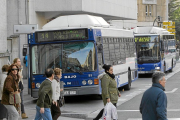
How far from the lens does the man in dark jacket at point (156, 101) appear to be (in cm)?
656

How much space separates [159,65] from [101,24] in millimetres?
11598

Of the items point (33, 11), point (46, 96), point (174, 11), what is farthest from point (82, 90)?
point (174, 11)

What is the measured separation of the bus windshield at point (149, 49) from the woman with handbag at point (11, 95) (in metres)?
19.0

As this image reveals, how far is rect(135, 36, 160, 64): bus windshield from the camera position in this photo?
28594 millimetres

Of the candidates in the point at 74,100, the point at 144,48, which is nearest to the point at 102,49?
the point at 74,100

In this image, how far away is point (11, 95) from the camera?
10.2 m

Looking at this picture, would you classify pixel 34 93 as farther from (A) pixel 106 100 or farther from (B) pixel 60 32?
(A) pixel 106 100

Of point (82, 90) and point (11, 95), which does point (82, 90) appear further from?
point (11, 95)

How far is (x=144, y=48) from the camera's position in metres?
28.8

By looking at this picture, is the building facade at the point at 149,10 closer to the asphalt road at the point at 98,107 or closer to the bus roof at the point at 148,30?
the bus roof at the point at 148,30

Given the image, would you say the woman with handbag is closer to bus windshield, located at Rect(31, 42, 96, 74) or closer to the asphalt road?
the asphalt road

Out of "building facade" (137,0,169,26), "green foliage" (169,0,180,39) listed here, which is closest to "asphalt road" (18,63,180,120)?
"building facade" (137,0,169,26)

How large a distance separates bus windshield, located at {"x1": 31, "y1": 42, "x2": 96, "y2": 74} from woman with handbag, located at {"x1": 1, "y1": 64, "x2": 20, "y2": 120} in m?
5.47

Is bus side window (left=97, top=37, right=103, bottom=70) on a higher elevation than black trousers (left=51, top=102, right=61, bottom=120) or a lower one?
higher
